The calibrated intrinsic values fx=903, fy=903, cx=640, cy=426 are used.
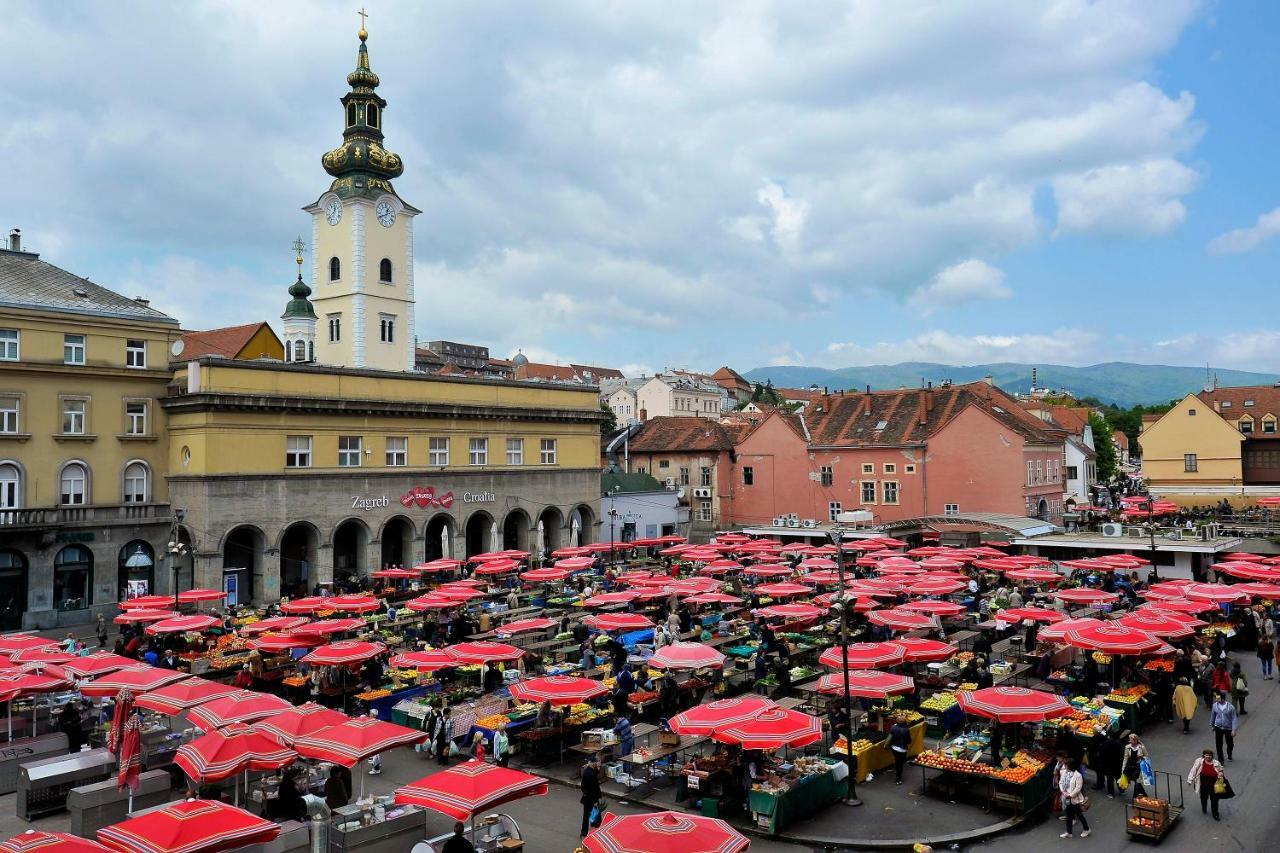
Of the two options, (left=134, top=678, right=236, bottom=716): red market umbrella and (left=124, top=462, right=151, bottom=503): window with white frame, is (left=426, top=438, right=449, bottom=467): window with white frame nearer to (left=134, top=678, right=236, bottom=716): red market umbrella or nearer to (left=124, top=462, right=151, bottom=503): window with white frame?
(left=124, top=462, right=151, bottom=503): window with white frame

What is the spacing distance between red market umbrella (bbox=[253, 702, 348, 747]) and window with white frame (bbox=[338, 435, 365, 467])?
96.9 ft

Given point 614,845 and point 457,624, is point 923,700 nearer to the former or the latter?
point 614,845

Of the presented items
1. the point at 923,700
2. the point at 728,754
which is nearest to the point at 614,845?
the point at 728,754

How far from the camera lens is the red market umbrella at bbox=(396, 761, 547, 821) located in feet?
42.0

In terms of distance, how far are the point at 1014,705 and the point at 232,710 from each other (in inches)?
582

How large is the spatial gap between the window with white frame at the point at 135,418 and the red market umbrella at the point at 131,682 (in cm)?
2371

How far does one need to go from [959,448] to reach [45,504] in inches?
1996

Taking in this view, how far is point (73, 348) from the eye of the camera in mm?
38812

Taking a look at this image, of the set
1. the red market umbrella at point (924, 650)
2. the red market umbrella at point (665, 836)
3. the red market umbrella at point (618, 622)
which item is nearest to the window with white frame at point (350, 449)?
the red market umbrella at point (618, 622)

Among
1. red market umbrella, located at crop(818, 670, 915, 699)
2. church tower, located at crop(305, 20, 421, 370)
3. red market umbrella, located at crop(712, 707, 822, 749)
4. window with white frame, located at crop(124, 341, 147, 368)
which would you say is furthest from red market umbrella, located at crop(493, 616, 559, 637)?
church tower, located at crop(305, 20, 421, 370)

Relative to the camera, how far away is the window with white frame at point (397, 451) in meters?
47.2

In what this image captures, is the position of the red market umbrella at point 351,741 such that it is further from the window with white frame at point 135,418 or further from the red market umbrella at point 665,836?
the window with white frame at point 135,418

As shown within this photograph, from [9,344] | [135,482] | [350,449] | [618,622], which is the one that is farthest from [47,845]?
[350,449]

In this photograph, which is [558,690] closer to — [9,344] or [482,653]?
[482,653]
